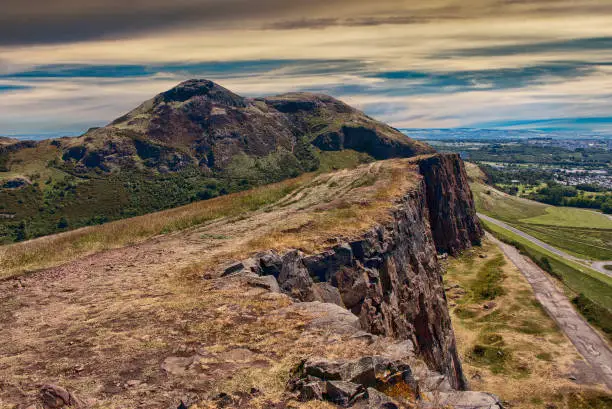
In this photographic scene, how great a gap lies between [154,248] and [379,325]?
2364 cm

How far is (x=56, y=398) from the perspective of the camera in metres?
13.9

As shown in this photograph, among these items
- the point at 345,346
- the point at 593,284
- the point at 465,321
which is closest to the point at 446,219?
the point at 465,321

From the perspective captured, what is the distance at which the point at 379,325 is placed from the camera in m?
38.2

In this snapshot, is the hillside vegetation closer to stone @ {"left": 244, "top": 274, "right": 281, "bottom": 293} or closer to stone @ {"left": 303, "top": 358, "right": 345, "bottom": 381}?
stone @ {"left": 244, "top": 274, "right": 281, "bottom": 293}

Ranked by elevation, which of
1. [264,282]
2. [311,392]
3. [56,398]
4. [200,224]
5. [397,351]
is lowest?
[200,224]

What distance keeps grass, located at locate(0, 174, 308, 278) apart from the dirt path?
73.5m

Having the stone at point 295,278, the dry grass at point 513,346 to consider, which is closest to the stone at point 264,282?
the stone at point 295,278

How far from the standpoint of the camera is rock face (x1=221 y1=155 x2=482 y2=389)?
107 ft

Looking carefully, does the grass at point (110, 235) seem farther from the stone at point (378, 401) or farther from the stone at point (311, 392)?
the stone at point (378, 401)

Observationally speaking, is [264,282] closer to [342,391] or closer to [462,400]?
[342,391]

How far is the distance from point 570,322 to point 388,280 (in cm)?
8286

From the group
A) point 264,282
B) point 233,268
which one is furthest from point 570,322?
point 233,268

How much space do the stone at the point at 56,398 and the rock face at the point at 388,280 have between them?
16555mm

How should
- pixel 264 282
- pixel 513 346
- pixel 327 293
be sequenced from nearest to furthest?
pixel 264 282 < pixel 327 293 < pixel 513 346
